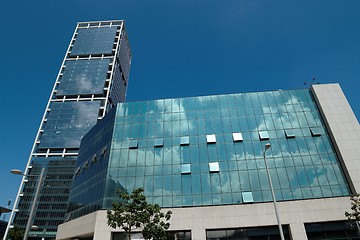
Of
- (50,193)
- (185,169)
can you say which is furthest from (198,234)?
(50,193)

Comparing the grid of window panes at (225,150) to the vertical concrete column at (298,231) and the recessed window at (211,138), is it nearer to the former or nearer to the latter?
the recessed window at (211,138)

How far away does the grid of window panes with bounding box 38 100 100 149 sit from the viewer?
5315 inches

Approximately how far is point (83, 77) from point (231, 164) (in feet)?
465

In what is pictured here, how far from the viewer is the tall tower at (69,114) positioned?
419 ft

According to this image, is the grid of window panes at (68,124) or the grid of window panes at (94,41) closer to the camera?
the grid of window panes at (68,124)

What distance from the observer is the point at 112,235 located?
29.4 m

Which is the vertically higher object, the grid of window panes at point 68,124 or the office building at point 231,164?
the grid of window panes at point 68,124

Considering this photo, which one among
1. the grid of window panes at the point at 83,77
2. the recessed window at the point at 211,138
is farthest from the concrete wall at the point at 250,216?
the grid of window panes at the point at 83,77

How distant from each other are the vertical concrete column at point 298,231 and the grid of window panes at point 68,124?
12611cm

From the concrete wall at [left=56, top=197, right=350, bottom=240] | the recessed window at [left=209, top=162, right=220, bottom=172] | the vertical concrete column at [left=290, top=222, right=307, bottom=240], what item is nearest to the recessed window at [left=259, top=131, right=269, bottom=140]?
the recessed window at [left=209, top=162, right=220, bottom=172]

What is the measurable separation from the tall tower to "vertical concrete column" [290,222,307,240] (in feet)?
414

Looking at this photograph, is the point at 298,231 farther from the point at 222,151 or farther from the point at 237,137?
the point at 237,137

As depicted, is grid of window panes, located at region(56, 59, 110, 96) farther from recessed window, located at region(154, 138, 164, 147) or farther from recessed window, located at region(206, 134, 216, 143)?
recessed window, located at region(206, 134, 216, 143)

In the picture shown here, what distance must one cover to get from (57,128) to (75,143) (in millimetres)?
14901
